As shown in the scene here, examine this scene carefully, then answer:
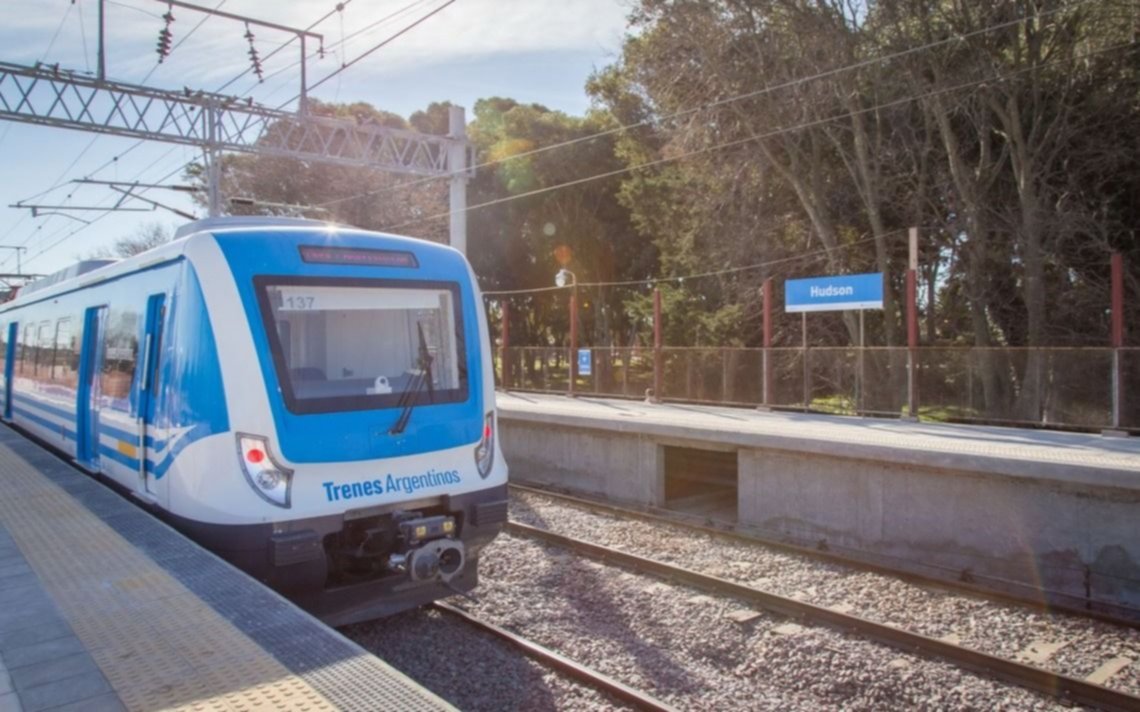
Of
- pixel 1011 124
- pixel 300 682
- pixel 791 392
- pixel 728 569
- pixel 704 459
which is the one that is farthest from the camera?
pixel 1011 124

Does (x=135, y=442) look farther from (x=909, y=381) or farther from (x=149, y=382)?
(x=909, y=381)

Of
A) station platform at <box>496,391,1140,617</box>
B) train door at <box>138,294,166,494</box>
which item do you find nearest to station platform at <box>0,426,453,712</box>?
train door at <box>138,294,166,494</box>

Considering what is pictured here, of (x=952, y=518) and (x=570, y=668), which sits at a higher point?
(x=952, y=518)

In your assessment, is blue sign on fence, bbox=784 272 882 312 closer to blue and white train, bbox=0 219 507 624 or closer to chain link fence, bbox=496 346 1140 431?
chain link fence, bbox=496 346 1140 431

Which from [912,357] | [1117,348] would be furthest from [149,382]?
[1117,348]

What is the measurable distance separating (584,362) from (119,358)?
14.3 metres

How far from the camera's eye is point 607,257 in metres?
42.2

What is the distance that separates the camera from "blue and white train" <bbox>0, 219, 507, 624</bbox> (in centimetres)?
579

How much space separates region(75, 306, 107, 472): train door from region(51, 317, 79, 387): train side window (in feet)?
1.24

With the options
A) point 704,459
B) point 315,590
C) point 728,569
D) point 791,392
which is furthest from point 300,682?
point 791,392

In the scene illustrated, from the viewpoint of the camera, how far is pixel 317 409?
19.9 feet

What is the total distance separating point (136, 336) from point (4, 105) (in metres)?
14.1

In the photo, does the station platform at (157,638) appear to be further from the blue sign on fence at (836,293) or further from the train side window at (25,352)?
the blue sign on fence at (836,293)

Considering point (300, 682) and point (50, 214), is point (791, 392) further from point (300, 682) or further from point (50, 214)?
point (50, 214)
